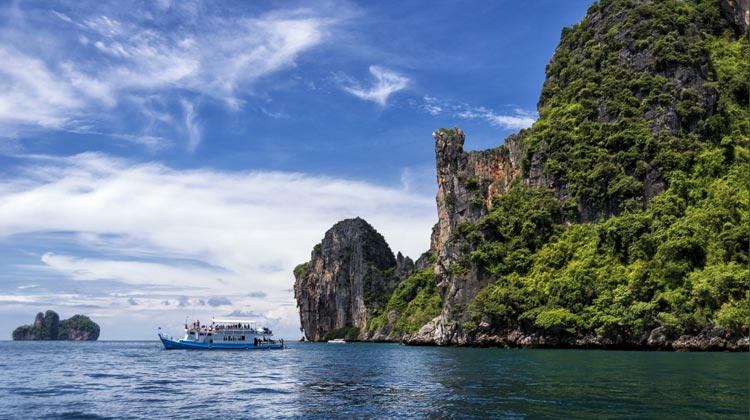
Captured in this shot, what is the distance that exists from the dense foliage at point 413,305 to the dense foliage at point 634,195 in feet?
125

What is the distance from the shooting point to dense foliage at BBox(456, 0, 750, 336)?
6806 centimetres

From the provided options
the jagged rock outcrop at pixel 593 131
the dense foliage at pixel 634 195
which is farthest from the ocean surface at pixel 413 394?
the jagged rock outcrop at pixel 593 131

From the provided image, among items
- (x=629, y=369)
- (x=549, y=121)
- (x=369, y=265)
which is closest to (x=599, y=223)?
(x=549, y=121)

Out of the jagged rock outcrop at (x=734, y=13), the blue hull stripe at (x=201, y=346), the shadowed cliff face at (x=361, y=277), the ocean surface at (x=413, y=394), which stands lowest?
the ocean surface at (x=413, y=394)

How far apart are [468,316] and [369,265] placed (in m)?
99.2

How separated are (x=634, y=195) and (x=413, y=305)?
69011 millimetres

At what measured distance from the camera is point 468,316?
87375 millimetres

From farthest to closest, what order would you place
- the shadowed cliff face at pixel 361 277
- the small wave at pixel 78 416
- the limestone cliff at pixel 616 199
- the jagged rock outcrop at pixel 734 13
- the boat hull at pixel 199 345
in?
the shadowed cliff face at pixel 361 277 < the jagged rock outcrop at pixel 734 13 < the boat hull at pixel 199 345 < the limestone cliff at pixel 616 199 < the small wave at pixel 78 416

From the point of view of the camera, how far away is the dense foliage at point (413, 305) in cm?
13238

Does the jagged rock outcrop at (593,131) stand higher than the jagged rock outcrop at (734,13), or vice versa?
the jagged rock outcrop at (734,13)

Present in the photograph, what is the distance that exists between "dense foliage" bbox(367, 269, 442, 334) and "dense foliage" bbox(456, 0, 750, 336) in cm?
3821

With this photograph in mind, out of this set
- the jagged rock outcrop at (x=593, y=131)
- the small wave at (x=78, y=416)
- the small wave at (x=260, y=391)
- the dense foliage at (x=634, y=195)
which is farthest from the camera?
the jagged rock outcrop at (x=593, y=131)

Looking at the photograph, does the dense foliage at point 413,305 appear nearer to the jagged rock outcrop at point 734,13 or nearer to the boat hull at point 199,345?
the boat hull at point 199,345

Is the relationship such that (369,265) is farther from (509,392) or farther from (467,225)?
(509,392)
